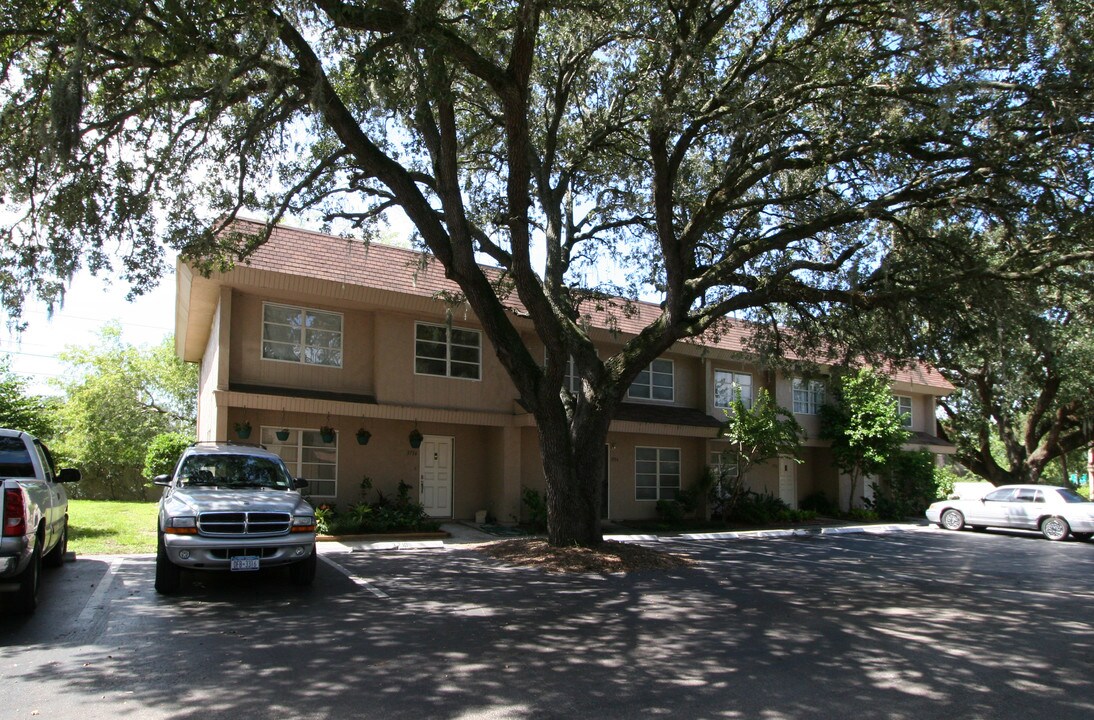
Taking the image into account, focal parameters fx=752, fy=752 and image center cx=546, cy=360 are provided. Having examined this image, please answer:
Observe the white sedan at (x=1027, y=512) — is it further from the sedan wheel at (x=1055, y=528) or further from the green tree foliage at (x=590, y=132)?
the green tree foliage at (x=590, y=132)

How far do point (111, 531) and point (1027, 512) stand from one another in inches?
922

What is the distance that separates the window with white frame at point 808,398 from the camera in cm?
2663

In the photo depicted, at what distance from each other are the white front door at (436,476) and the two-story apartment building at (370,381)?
0.03 m

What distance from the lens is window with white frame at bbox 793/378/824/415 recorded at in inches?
1049

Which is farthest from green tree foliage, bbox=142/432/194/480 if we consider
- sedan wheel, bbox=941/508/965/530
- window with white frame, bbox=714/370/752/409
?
sedan wheel, bbox=941/508/965/530

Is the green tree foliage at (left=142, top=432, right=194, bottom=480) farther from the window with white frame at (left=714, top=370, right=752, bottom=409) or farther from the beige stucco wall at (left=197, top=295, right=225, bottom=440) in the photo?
the window with white frame at (left=714, top=370, right=752, bottom=409)

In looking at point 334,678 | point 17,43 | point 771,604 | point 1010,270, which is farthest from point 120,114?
point 1010,270

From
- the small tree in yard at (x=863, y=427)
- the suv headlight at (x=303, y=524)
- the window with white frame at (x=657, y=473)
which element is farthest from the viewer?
the small tree in yard at (x=863, y=427)

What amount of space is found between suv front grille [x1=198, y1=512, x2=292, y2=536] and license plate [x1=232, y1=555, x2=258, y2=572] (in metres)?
0.28

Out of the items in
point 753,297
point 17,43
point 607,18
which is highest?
point 607,18

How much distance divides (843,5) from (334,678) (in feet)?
36.1

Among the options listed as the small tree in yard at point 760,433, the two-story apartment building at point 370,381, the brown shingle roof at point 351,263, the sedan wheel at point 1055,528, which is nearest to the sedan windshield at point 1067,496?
the sedan wheel at point 1055,528

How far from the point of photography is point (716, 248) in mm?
15523

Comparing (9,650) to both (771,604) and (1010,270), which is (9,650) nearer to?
Answer: (771,604)
